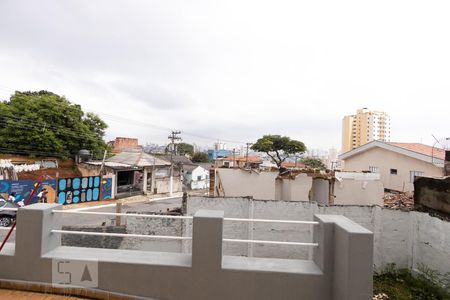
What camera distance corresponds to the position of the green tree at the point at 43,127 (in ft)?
61.6

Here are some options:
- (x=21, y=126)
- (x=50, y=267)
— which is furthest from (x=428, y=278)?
(x=21, y=126)

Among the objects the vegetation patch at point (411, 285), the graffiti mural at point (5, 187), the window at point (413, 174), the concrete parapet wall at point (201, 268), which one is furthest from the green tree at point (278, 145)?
the concrete parapet wall at point (201, 268)

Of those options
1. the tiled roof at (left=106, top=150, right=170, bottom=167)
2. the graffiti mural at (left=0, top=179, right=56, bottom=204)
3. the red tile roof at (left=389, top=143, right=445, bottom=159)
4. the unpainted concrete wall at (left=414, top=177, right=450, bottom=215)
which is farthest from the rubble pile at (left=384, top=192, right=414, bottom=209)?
the tiled roof at (left=106, top=150, right=170, bottom=167)

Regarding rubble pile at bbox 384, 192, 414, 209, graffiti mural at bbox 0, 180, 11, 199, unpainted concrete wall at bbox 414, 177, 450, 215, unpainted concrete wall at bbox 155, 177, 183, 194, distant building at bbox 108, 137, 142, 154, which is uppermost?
distant building at bbox 108, 137, 142, 154

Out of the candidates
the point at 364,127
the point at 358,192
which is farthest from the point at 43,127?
the point at 364,127

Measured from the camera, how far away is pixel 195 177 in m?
38.0

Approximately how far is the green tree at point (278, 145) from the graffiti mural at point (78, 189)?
21.9 m

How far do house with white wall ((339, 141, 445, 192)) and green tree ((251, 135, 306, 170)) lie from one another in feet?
53.1

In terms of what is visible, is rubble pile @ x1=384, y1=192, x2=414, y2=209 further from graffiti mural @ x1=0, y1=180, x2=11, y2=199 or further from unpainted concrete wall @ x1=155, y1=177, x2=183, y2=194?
unpainted concrete wall @ x1=155, y1=177, x2=183, y2=194

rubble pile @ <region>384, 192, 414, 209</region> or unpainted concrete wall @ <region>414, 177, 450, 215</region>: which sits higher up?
unpainted concrete wall @ <region>414, 177, 450, 215</region>

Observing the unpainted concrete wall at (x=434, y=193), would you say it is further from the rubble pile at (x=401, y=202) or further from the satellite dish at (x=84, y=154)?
the satellite dish at (x=84, y=154)

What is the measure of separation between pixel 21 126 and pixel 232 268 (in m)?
21.6

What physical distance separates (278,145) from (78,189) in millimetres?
25293

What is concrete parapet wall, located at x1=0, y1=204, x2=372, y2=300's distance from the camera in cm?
285
